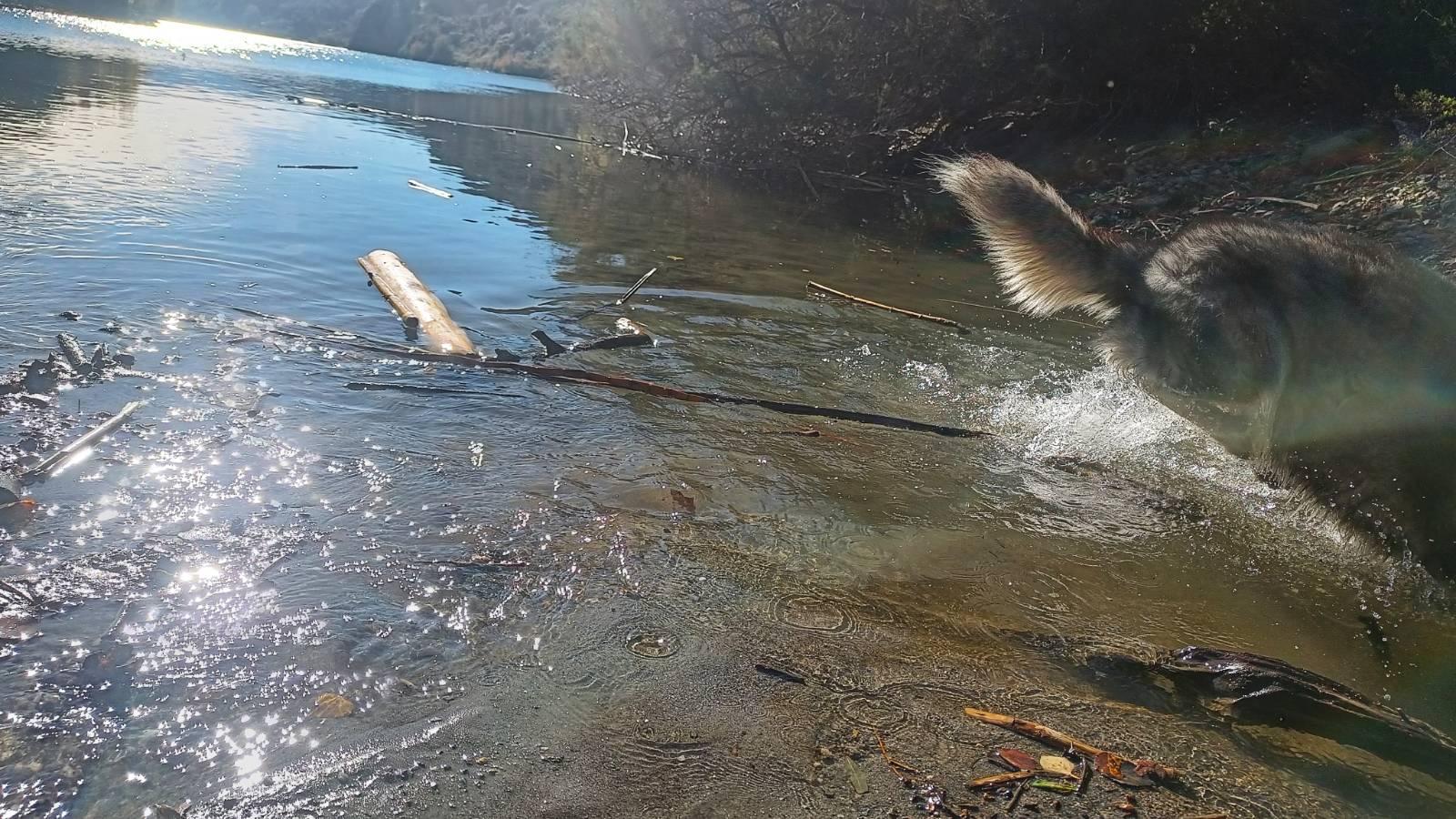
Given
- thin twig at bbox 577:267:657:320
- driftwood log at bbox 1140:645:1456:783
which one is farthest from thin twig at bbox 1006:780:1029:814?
thin twig at bbox 577:267:657:320

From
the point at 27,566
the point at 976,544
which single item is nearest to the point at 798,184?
the point at 976,544

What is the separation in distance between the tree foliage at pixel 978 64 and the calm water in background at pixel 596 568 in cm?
1179

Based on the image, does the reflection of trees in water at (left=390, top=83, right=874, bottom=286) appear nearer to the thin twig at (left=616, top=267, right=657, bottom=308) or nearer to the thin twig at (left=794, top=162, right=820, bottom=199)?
the thin twig at (left=616, top=267, right=657, bottom=308)

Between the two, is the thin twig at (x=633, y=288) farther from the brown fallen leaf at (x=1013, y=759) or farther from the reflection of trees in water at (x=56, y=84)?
the reflection of trees in water at (x=56, y=84)

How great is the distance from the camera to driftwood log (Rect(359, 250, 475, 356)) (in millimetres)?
6895

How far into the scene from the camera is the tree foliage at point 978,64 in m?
16.9

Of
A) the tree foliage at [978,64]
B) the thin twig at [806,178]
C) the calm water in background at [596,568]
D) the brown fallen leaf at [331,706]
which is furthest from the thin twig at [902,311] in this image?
the tree foliage at [978,64]

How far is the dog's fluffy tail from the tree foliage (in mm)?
13625

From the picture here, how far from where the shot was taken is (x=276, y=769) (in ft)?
8.78

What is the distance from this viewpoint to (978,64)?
1873 cm

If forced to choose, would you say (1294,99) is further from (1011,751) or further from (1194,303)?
(1011,751)

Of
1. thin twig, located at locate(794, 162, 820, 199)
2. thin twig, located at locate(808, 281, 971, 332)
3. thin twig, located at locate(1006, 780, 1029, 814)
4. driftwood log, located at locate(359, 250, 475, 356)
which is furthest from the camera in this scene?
thin twig, located at locate(794, 162, 820, 199)

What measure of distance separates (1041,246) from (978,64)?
14.1 metres

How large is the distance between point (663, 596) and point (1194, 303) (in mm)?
3870
